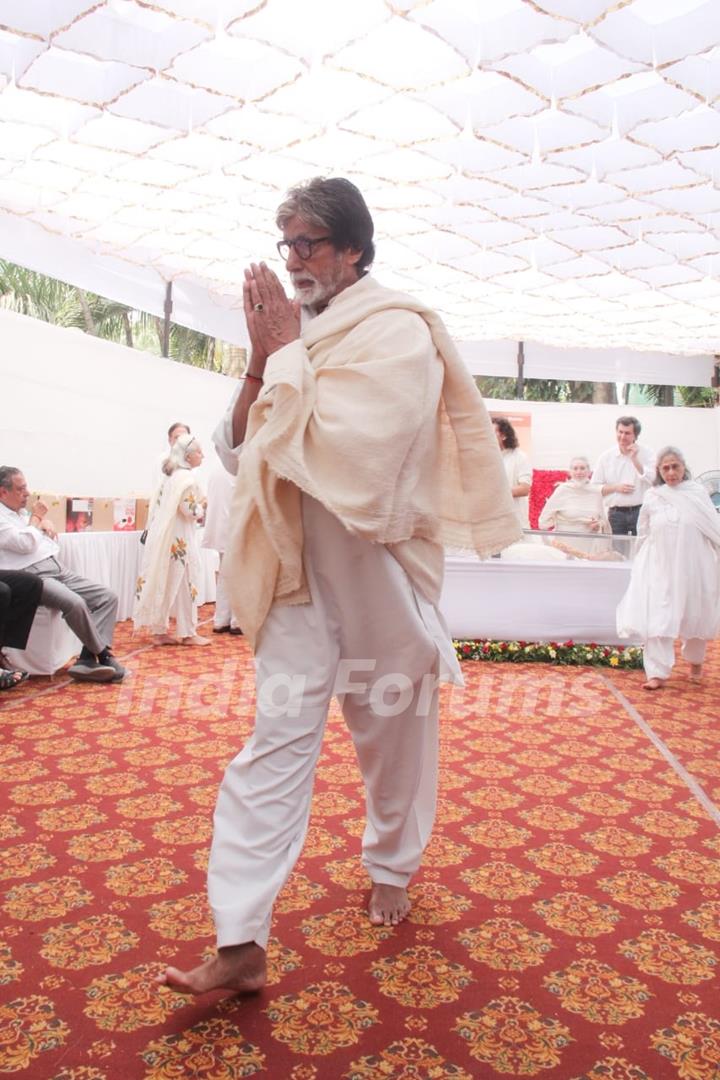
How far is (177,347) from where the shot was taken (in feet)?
34.1

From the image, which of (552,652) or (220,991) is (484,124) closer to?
(552,652)

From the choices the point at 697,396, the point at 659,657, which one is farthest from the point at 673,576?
the point at 697,396

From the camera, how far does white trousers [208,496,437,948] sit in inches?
58.4

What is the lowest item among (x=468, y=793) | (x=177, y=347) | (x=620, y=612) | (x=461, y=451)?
(x=468, y=793)

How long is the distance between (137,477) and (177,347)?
2.33m

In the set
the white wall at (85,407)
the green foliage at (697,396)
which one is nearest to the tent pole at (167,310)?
the white wall at (85,407)

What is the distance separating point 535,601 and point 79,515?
11.4 ft

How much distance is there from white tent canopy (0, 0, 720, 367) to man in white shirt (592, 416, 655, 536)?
2.14 m

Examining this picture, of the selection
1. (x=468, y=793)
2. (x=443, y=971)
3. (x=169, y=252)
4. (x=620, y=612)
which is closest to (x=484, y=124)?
(x=620, y=612)

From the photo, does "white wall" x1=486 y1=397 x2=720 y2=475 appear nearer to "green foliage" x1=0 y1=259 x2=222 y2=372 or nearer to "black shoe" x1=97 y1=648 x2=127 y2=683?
"green foliage" x1=0 y1=259 x2=222 y2=372

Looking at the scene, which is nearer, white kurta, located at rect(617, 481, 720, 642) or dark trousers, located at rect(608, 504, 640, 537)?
white kurta, located at rect(617, 481, 720, 642)

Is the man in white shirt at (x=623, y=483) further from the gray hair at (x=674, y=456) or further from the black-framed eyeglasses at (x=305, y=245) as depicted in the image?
the black-framed eyeglasses at (x=305, y=245)

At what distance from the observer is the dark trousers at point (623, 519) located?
7.14 metres

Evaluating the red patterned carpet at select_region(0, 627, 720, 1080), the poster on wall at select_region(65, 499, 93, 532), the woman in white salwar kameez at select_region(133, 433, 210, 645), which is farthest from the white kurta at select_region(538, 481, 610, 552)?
the poster on wall at select_region(65, 499, 93, 532)
